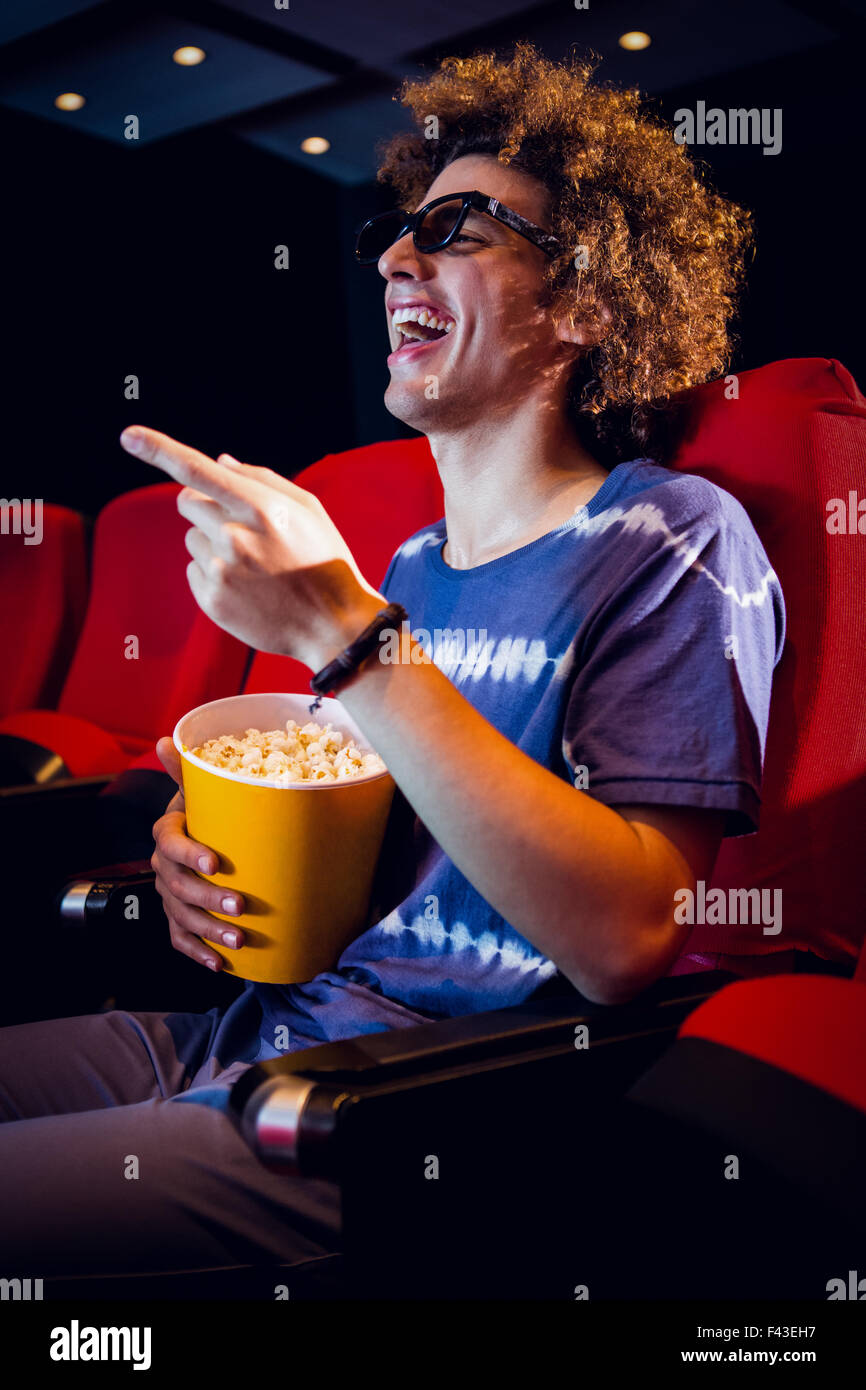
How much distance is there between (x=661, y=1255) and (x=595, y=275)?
93 centimetres

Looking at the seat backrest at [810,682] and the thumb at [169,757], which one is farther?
the thumb at [169,757]

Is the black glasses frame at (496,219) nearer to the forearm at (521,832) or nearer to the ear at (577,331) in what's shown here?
the ear at (577,331)

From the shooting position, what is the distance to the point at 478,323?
43.0 inches

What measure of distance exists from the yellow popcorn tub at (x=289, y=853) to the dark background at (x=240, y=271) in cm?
339

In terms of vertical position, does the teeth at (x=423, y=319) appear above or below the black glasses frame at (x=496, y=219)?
below

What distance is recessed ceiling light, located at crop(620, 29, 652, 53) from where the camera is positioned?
412 cm

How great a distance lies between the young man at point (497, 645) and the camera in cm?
75

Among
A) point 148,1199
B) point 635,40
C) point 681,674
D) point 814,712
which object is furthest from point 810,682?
point 635,40

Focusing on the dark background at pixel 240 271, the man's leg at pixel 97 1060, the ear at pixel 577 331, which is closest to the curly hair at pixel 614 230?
the ear at pixel 577 331

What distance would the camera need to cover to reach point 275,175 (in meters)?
4.84
